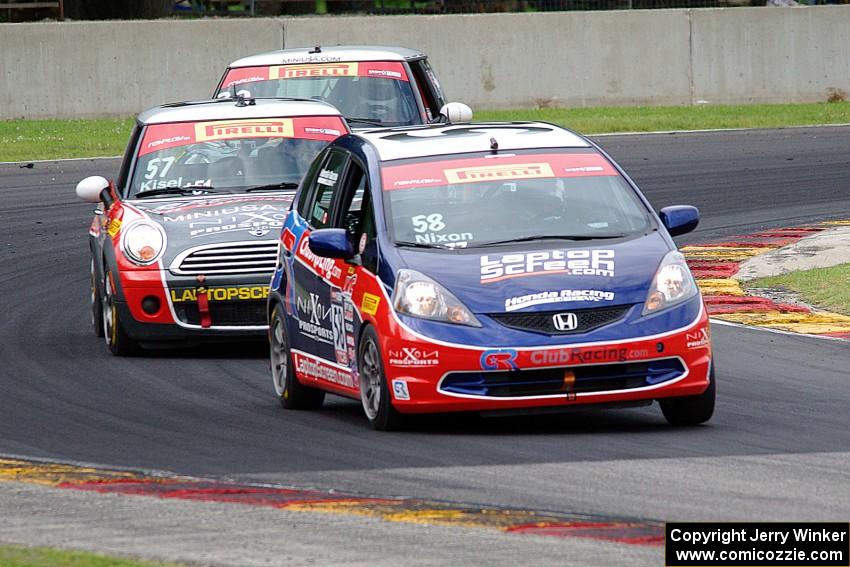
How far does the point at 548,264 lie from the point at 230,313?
12.0 feet

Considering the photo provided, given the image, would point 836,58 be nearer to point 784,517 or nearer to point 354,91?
point 354,91

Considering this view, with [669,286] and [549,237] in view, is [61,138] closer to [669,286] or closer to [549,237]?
[549,237]

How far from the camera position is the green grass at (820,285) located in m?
13.5

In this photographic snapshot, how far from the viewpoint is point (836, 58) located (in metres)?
30.7

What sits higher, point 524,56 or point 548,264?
point 548,264

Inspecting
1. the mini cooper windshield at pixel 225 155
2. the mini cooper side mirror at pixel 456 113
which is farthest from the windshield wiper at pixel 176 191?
the mini cooper side mirror at pixel 456 113

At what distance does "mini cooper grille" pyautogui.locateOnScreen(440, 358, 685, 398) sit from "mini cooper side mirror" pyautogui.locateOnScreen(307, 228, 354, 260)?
3.50 ft

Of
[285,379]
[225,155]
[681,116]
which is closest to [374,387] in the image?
[285,379]

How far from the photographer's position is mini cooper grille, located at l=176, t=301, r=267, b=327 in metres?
12.1

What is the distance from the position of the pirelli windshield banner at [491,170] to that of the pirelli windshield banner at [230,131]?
3.66m

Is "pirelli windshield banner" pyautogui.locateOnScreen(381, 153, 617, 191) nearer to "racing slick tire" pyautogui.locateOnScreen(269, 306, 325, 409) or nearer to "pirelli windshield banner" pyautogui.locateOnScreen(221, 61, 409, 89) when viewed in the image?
"racing slick tire" pyautogui.locateOnScreen(269, 306, 325, 409)

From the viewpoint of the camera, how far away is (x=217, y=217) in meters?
12.4

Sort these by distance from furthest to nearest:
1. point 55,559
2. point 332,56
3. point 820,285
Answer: point 332,56 < point 820,285 < point 55,559

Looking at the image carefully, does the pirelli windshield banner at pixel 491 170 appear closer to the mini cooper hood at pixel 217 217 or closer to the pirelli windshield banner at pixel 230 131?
the mini cooper hood at pixel 217 217
